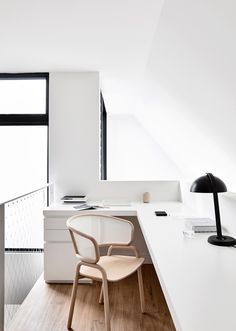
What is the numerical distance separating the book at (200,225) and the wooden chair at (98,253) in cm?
46

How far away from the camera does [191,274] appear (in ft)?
3.94

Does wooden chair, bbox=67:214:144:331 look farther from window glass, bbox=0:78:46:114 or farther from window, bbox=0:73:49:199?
window glass, bbox=0:78:46:114

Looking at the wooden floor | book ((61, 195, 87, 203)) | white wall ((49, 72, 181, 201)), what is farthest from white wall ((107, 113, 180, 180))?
the wooden floor

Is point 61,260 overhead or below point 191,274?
below

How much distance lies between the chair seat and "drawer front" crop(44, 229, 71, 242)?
59 centimetres

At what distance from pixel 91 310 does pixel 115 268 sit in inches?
19.9

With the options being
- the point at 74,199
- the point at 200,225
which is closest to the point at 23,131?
the point at 74,199

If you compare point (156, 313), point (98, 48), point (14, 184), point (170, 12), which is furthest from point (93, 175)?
point (170, 12)

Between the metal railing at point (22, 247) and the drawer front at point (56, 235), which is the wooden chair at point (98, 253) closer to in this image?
the drawer front at point (56, 235)

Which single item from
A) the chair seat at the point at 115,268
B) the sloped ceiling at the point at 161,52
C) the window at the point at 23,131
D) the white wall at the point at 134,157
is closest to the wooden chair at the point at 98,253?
the chair seat at the point at 115,268

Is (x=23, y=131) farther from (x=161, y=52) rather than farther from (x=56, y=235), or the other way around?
(x=161, y=52)

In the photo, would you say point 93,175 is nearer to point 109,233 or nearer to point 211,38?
point 109,233

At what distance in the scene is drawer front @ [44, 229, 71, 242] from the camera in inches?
104

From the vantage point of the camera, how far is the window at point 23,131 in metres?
3.44
